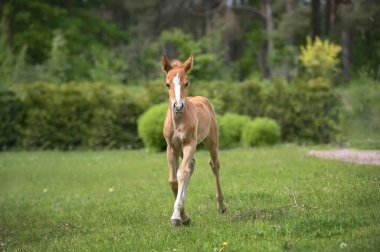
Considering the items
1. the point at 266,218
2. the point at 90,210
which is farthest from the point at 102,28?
the point at 266,218

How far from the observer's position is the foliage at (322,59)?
2788 centimetres

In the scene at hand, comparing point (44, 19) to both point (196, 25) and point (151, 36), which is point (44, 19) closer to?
point (151, 36)

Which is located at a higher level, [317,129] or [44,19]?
[44,19]

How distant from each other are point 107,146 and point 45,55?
19328mm

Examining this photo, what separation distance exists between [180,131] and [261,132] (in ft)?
48.7

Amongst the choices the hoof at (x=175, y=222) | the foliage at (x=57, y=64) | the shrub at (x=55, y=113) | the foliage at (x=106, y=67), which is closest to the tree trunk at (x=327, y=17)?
the shrub at (x=55, y=113)

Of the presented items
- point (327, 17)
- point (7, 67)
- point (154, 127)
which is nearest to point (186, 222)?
point (154, 127)

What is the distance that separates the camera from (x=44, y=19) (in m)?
45.4

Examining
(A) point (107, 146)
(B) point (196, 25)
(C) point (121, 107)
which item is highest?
(B) point (196, 25)

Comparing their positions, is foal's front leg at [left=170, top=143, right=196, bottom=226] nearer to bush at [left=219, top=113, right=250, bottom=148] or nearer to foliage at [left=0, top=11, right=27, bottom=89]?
bush at [left=219, top=113, right=250, bottom=148]

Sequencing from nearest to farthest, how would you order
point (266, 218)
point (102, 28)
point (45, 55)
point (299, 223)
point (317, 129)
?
point (299, 223) < point (266, 218) < point (317, 129) < point (45, 55) < point (102, 28)

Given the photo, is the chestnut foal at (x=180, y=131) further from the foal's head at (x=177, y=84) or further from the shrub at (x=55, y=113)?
the shrub at (x=55, y=113)

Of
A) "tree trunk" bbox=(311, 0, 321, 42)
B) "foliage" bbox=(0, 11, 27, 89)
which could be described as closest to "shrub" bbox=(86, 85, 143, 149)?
"foliage" bbox=(0, 11, 27, 89)

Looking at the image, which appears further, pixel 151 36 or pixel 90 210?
pixel 151 36
